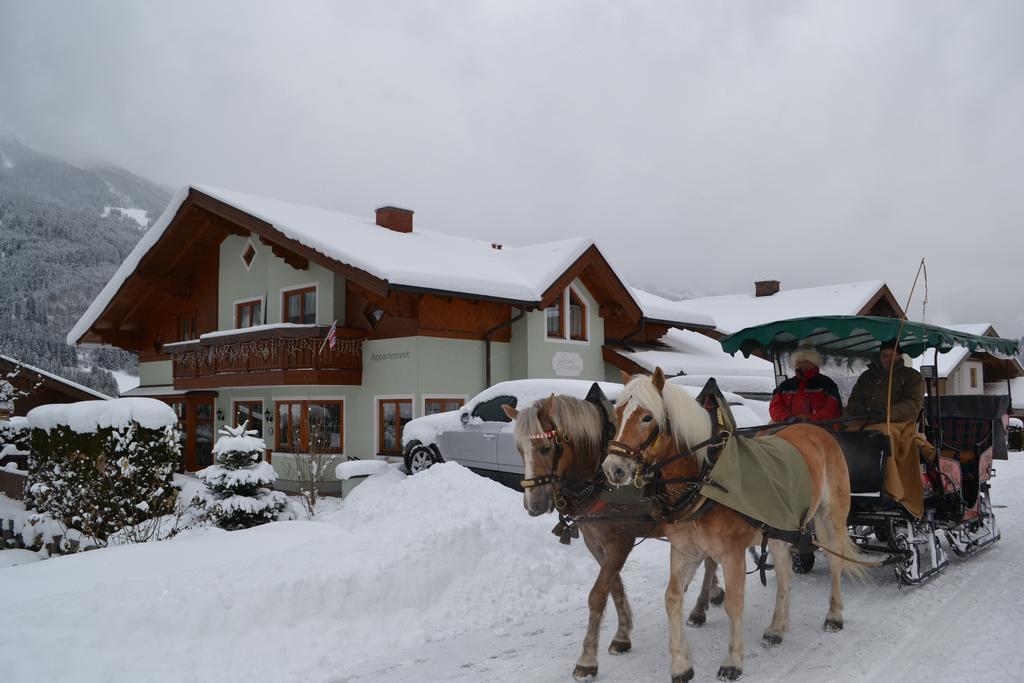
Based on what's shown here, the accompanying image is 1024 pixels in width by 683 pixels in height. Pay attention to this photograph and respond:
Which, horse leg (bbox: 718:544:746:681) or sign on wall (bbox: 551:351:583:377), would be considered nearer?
horse leg (bbox: 718:544:746:681)

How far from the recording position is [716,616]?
6.62 m

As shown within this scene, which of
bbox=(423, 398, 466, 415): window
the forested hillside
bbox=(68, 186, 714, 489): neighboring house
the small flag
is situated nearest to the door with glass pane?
bbox=(68, 186, 714, 489): neighboring house

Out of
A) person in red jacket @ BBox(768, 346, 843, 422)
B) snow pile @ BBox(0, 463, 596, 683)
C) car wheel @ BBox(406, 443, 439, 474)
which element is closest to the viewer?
snow pile @ BBox(0, 463, 596, 683)

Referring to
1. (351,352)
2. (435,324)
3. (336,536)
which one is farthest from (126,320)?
(336,536)

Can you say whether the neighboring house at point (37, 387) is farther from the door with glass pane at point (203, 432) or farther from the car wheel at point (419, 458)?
the car wheel at point (419, 458)

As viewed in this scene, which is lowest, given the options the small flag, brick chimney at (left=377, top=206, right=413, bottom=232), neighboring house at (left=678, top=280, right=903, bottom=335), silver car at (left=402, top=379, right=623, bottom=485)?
silver car at (left=402, top=379, right=623, bottom=485)

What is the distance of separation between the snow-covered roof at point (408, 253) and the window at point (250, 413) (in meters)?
5.45

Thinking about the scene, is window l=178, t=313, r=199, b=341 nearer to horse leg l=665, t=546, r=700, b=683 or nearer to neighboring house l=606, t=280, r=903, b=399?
neighboring house l=606, t=280, r=903, b=399

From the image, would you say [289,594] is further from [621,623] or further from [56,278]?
[56,278]

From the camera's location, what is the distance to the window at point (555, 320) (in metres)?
20.2

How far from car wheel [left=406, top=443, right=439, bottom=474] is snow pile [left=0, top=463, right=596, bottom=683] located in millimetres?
5469

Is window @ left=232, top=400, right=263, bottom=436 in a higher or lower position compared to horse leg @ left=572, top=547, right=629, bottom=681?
higher

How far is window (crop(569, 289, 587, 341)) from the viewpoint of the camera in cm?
2103

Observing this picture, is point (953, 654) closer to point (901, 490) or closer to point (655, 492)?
point (901, 490)
